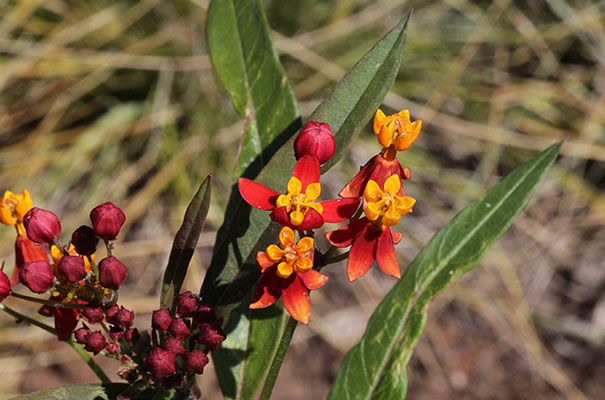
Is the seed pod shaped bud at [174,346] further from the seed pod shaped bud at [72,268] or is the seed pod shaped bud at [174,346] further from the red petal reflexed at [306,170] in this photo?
the red petal reflexed at [306,170]

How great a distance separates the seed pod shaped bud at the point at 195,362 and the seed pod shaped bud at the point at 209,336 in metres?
0.02

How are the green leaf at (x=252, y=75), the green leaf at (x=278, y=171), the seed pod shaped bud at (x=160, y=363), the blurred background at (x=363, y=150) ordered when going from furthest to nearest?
1. the blurred background at (x=363, y=150)
2. the green leaf at (x=252, y=75)
3. the green leaf at (x=278, y=171)
4. the seed pod shaped bud at (x=160, y=363)

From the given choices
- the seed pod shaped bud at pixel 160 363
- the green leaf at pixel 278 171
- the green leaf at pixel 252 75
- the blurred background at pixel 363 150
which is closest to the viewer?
the seed pod shaped bud at pixel 160 363

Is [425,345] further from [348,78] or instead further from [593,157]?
[348,78]

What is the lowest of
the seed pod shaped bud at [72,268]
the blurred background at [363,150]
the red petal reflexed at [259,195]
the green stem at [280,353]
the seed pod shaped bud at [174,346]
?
the green stem at [280,353]

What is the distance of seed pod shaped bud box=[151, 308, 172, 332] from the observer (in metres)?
1.01

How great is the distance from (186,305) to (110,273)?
131mm

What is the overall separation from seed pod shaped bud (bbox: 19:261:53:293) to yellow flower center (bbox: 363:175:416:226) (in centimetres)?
53

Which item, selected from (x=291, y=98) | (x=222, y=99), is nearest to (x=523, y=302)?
(x=222, y=99)

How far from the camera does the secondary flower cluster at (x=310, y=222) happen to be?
1.02m

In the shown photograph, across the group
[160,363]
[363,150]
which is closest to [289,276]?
[160,363]

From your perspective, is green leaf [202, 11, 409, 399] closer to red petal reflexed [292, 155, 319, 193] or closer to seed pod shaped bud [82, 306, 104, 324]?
red petal reflexed [292, 155, 319, 193]

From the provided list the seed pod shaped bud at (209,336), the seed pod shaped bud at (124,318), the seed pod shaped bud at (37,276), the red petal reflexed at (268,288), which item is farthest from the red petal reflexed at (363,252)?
the seed pod shaped bud at (37,276)

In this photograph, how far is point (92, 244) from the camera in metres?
1.06
